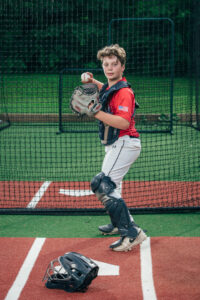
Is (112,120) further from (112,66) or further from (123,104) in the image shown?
(112,66)

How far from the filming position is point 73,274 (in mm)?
3777

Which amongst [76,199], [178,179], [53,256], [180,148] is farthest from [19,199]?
[180,148]

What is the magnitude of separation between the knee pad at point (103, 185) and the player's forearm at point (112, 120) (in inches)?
22.8

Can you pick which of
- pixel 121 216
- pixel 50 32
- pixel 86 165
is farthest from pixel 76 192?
pixel 50 32

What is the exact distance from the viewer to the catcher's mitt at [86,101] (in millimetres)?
4250

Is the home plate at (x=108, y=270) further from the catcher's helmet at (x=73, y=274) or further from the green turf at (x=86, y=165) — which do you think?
the green turf at (x=86, y=165)

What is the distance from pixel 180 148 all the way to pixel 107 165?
524 centimetres

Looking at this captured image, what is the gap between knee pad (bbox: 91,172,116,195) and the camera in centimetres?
452

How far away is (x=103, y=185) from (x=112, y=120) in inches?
27.0

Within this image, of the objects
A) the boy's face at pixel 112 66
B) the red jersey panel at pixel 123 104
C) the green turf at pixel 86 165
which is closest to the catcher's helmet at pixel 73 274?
the red jersey panel at pixel 123 104

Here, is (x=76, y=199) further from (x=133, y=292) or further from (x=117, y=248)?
(x=133, y=292)

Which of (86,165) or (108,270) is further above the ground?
(108,270)

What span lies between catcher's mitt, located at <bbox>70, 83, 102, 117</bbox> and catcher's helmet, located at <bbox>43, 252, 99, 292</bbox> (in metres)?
1.32

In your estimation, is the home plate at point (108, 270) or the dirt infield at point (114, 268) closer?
the dirt infield at point (114, 268)
